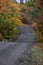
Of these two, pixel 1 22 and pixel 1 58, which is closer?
pixel 1 58

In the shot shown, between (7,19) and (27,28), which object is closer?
(7,19)

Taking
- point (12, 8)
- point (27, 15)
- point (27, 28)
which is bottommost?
point (27, 28)

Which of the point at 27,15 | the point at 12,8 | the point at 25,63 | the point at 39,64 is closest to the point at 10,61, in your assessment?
the point at 25,63

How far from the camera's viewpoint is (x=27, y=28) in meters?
27.1

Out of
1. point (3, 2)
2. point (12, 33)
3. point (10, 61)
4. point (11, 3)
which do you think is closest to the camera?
point (10, 61)

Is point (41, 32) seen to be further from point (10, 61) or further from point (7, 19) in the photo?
point (7, 19)

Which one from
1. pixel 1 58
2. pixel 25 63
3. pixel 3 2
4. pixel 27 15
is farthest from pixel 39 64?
pixel 27 15

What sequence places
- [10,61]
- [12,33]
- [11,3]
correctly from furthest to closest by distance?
[12,33], [11,3], [10,61]

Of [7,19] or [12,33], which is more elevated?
[7,19]

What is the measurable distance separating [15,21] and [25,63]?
8.54 m

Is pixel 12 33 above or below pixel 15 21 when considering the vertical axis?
below

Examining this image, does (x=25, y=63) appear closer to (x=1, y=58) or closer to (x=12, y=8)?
(x=1, y=58)

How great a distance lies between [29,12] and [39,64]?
18614mm

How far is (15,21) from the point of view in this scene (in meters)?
17.5
